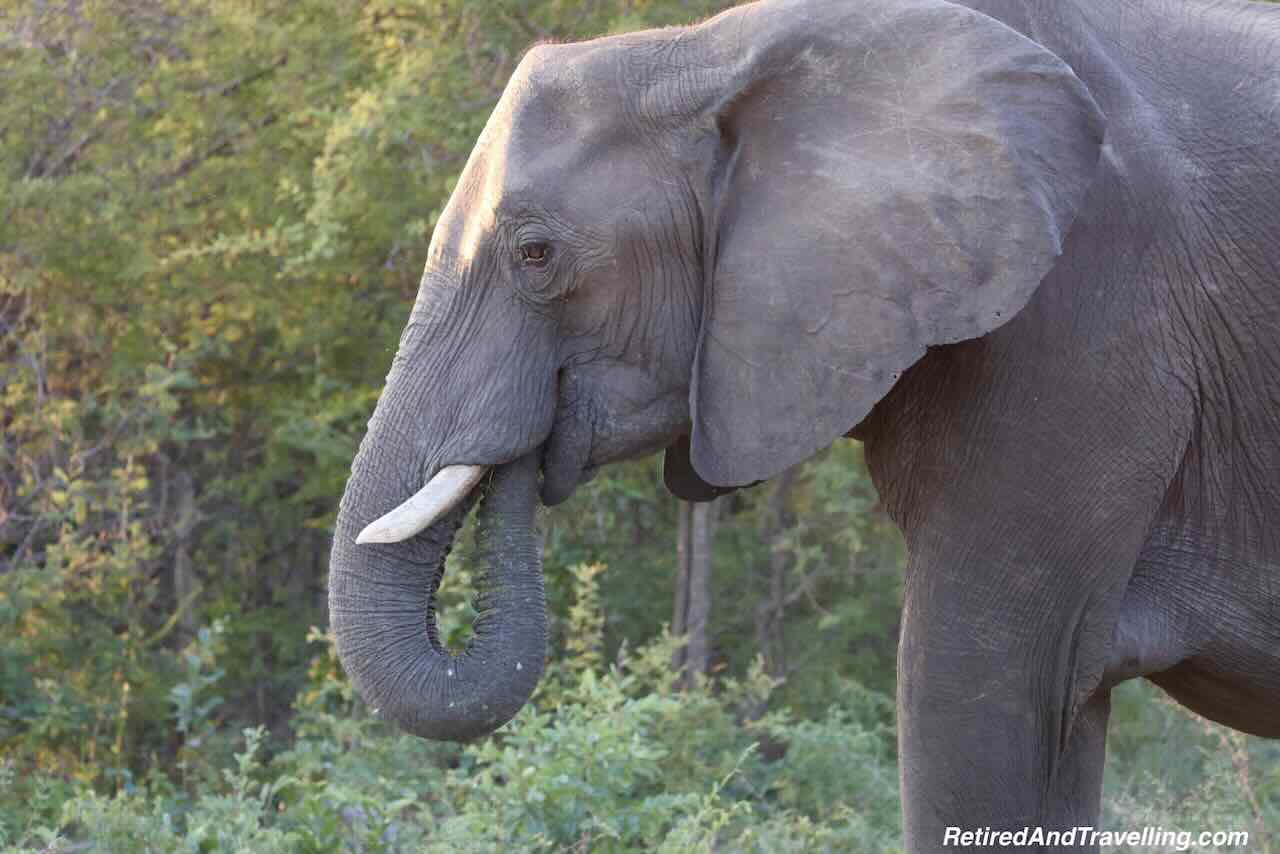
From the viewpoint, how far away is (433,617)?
3.44 metres

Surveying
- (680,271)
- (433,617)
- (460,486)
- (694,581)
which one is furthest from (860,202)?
(694,581)

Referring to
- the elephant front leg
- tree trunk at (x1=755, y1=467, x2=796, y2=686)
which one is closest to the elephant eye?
the elephant front leg

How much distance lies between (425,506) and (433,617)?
28 cm

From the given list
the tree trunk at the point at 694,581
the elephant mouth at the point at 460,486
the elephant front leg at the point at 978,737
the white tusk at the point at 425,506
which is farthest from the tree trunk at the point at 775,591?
the white tusk at the point at 425,506

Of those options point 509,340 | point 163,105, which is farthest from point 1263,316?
point 163,105

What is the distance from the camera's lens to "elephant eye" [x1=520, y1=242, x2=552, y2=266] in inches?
130

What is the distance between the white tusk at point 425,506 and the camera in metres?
3.26

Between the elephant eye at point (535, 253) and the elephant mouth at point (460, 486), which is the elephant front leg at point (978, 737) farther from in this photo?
the elephant eye at point (535, 253)

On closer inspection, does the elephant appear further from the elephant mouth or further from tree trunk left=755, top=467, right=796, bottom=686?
tree trunk left=755, top=467, right=796, bottom=686

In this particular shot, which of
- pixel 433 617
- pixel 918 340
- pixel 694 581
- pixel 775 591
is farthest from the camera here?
pixel 775 591

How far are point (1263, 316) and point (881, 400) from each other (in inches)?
27.6

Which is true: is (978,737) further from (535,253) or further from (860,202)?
(535,253)

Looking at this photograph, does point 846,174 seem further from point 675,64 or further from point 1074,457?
point 1074,457

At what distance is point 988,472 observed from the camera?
3.22m
